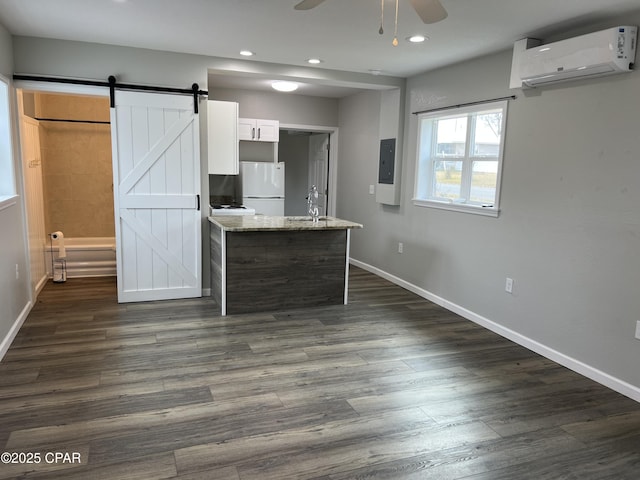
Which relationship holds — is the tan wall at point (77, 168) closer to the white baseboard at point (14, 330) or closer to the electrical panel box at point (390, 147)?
the white baseboard at point (14, 330)

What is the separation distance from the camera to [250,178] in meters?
6.34

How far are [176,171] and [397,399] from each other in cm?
316

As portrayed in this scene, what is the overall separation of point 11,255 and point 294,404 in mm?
Answer: 2724

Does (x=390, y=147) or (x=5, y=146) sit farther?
(x=390, y=147)

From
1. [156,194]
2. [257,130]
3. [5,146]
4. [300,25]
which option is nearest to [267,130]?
[257,130]

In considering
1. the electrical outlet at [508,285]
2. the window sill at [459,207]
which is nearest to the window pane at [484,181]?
the window sill at [459,207]

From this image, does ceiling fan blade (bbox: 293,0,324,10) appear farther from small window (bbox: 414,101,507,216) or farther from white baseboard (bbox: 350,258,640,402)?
white baseboard (bbox: 350,258,640,402)

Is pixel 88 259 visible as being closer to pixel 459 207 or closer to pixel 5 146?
pixel 5 146

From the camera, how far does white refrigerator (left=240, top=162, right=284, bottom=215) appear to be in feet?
20.7

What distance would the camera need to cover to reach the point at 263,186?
6.41 metres

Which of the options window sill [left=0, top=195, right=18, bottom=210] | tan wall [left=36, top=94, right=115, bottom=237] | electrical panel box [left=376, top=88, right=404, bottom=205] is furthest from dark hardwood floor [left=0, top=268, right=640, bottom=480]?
tan wall [left=36, top=94, right=115, bottom=237]

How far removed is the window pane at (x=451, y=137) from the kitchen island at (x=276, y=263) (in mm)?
1332

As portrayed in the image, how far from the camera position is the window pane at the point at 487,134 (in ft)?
13.7

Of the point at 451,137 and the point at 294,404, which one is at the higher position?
the point at 451,137
